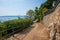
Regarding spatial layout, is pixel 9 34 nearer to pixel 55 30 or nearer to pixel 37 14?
pixel 55 30

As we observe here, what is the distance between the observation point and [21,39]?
35.1 feet

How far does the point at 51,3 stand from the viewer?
25891mm

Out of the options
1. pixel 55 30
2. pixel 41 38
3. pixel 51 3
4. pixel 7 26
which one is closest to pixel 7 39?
pixel 7 26

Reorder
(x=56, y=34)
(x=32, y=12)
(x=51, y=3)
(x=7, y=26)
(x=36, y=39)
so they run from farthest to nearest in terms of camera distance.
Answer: (x=32, y=12)
(x=51, y=3)
(x=7, y=26)
(x=36, y=39)
(x=56, y=34)

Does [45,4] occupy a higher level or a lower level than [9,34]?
higher

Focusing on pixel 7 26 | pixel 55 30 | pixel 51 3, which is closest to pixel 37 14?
pixel 51 3

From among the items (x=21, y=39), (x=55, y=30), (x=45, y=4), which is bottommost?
(x=21, y=39)

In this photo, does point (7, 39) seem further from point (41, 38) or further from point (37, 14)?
point (37, 14)

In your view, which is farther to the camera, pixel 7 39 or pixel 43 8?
pixel 43 8

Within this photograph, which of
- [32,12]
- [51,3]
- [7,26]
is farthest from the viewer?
[32,12]

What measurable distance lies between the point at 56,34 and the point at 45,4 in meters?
18.5

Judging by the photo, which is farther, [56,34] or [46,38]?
[46,38]

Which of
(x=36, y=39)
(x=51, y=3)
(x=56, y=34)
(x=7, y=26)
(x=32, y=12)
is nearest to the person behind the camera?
(x=56, y=34)

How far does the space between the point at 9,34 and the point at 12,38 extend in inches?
13.5
